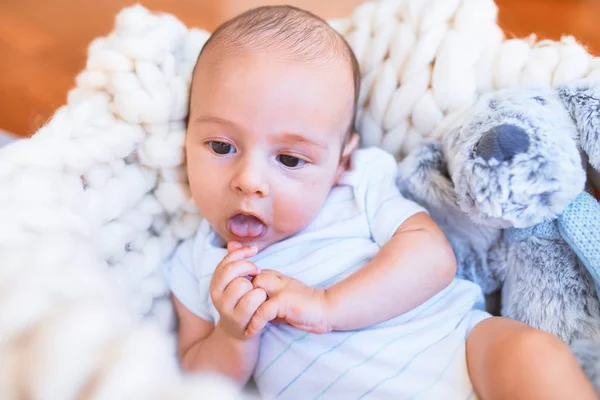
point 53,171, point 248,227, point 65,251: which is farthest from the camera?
point 248,227

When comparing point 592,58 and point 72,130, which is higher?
point 592,58

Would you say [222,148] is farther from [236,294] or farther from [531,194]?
[531,194]

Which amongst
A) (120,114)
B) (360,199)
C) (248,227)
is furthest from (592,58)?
(120,114)

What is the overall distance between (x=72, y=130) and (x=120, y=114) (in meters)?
0.08

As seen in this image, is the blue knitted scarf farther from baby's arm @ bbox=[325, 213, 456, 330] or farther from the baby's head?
the baby's head

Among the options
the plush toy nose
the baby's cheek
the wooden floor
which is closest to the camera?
the plush toy nose

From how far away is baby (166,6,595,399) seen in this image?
613mm

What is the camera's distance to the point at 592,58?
29.1 inches

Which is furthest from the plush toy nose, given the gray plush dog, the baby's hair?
the baby's hair

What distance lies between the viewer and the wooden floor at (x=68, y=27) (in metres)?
1.02

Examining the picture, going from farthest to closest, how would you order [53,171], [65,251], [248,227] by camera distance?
[248,227] < [53,171] < [65,251]

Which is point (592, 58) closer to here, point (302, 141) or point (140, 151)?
point (302, 141)

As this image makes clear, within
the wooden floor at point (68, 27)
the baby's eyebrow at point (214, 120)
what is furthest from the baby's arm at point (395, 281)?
the wooden floor at point (68, 27)

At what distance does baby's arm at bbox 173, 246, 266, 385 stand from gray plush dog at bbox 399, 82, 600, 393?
0.23m
